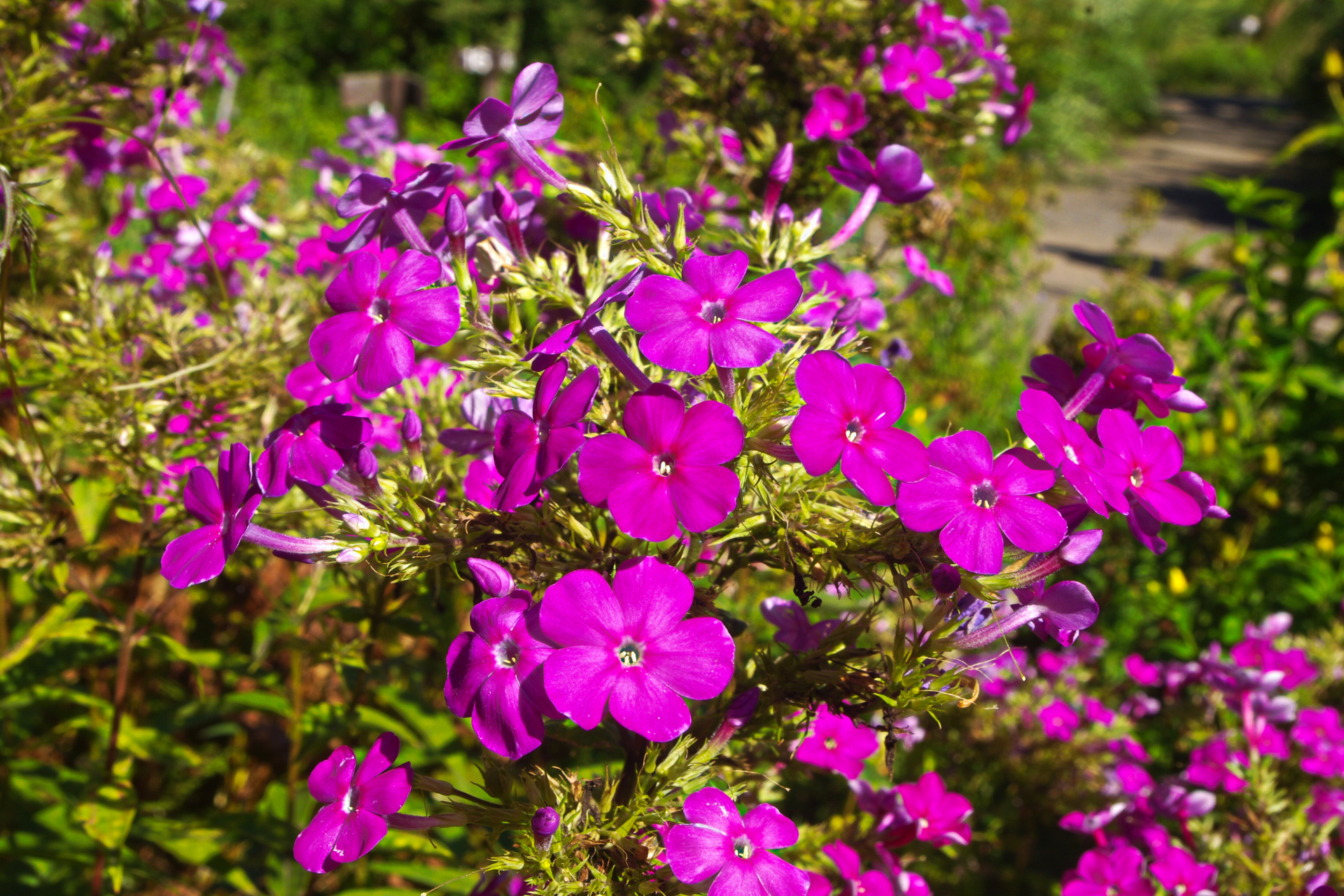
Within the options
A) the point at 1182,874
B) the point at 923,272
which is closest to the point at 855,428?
the point at 923,272

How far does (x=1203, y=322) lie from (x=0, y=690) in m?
4.28

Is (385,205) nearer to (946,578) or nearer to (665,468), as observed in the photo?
(665,468)

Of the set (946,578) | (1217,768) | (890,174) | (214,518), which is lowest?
(1217,768)

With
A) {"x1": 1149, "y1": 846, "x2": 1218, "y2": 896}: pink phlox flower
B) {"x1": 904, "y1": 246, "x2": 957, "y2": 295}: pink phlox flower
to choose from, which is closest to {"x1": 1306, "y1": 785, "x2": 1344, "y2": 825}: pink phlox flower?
{"x1": 1149, "y1": 846, "x2": 1218, "y2": 896}: pink phlox flower

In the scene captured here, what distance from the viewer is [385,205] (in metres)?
1.10

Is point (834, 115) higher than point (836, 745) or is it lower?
higher

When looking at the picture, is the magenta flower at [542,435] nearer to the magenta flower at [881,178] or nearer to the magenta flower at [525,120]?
the magenta flower at [525,120]

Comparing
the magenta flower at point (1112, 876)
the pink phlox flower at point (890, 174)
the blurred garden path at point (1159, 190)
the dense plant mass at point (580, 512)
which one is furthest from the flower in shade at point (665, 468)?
the blurred garden path at point (1159, 190)

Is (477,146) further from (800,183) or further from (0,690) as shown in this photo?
(0,690)

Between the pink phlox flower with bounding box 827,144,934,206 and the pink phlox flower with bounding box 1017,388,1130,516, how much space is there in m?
0.48

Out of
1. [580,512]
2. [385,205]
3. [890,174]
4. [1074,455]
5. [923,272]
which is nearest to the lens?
[1074,455]

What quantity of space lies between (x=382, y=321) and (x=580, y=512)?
298mm

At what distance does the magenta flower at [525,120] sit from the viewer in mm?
1060

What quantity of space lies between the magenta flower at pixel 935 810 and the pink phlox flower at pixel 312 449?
0.95 meters
